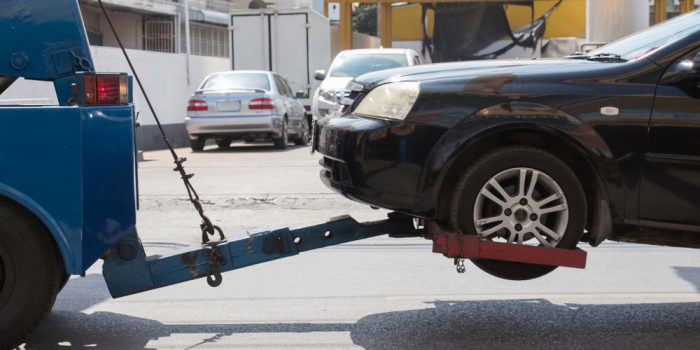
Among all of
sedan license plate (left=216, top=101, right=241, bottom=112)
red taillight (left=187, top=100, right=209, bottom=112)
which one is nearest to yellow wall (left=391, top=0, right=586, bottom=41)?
sedan license plate (left=216, top=101, right=241, bottom=112)

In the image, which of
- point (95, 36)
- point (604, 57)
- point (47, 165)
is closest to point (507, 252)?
point (604, 57)

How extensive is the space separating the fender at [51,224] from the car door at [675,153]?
2811 mm

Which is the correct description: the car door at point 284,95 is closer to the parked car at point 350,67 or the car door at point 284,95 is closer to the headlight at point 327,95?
the parked car at point 350,67

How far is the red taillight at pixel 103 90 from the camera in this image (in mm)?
4590

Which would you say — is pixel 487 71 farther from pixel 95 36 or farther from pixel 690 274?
pixel 95 36

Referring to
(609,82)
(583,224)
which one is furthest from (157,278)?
(609,82)

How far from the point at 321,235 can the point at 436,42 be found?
3323 centimetres

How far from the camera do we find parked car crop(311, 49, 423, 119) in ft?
58.1

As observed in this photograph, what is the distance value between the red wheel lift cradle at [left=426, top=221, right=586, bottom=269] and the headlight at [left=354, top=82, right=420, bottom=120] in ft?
2.35

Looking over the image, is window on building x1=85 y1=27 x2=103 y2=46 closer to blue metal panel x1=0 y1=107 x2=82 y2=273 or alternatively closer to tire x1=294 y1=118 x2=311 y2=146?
tire x1=294 y1=118 x2=311 y2=146

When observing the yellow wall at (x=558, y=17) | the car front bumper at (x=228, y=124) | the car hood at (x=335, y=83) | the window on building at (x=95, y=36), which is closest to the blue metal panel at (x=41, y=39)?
the car hood at (x=335, y=83)

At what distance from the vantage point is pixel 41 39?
4770 mm

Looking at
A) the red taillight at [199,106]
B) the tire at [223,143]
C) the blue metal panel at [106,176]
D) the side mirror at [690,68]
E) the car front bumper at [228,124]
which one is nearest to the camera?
the blue metal panel at [106,176]

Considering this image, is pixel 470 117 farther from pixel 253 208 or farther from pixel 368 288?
pixel 253 208
